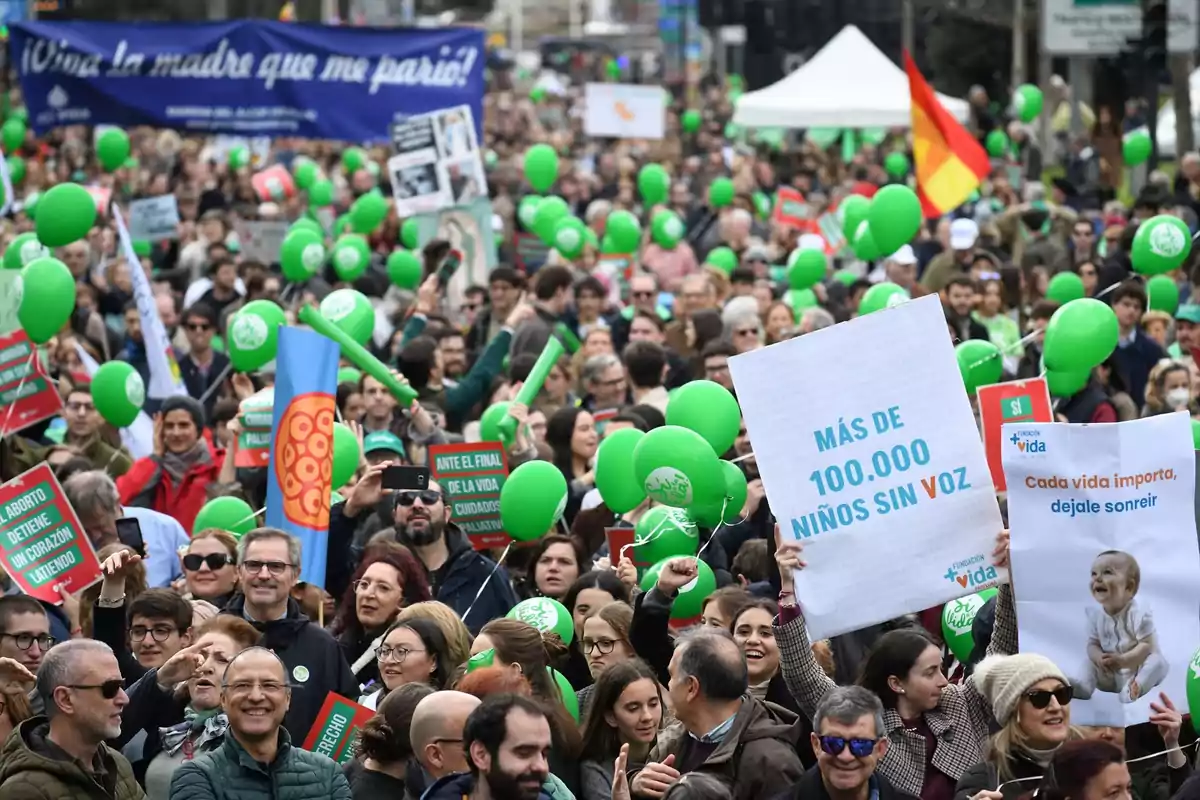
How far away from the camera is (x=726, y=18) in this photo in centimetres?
4112

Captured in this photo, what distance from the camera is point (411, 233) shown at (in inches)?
674

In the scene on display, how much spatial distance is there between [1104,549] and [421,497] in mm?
2663

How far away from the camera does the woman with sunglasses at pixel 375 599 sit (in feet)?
23.9

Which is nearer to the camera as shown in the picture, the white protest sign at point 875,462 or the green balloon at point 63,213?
the white protest sign at point 875,462

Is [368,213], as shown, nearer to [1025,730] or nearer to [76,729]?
[76,729]

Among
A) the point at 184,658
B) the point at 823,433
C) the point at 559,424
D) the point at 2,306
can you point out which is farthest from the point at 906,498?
the point at 2,306

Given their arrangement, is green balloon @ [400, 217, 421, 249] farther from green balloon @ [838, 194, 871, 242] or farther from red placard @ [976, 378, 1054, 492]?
red placard @ [976, 378, 1054, 492]

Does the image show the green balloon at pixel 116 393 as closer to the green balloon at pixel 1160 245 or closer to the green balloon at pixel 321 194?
the green balloon at pixel 1160 245

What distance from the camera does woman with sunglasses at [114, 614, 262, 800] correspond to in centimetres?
616

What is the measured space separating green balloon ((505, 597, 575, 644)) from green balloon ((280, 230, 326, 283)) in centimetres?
765

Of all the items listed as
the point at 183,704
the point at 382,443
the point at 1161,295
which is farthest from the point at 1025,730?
the point at 1161,295

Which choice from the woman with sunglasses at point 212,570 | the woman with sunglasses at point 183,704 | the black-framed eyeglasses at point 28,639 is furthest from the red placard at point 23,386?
the woman with sunglasses at point 183,704

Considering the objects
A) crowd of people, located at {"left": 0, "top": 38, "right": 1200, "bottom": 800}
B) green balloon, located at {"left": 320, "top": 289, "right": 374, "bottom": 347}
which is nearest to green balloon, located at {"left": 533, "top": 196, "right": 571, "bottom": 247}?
crowd of people, located at {"left": 0, "top": 38, "right": 1200, "bottom": 800}

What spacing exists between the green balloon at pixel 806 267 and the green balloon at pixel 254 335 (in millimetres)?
4931
